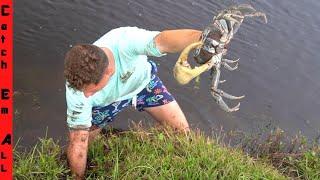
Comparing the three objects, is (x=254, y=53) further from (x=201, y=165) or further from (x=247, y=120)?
(x=201, y=165)

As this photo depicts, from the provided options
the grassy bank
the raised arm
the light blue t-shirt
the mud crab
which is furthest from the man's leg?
the mud crab

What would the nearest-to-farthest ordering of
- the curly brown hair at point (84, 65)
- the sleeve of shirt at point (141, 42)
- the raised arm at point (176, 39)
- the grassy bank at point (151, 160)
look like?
the raised arm at point (176, 39) < the curly brown hair at point (84, 65) < the sleeve of shirt at point (141, 42) < the grassy bank at point (151, 160)

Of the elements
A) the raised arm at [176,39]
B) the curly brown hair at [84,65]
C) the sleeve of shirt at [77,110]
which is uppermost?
the raised arm at [176,39]

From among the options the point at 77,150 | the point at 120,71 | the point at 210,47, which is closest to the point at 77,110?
the point at 77,150

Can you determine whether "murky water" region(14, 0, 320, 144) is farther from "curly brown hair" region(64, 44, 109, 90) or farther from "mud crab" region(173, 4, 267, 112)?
"mud crab" region(173, 4, 267, 112)

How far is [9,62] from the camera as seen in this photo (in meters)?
3.37

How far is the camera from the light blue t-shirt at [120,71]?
3785 mm

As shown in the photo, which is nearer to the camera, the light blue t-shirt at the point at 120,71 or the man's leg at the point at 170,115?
the light blue t-shirt at the point at 120,71

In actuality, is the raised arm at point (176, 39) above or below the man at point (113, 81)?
above

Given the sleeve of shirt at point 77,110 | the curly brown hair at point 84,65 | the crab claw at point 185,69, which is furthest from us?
the sleeve of shirt at point 77,110

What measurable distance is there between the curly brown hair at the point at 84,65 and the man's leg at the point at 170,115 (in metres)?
1.14

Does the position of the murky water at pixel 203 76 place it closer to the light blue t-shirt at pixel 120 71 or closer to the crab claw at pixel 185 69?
the light blue t-shirt at pixel 120 71

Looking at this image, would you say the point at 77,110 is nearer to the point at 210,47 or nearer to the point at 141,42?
the point at 141,42

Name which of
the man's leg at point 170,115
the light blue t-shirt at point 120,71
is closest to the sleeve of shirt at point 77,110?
the light blue t-shirt at point 120,71
